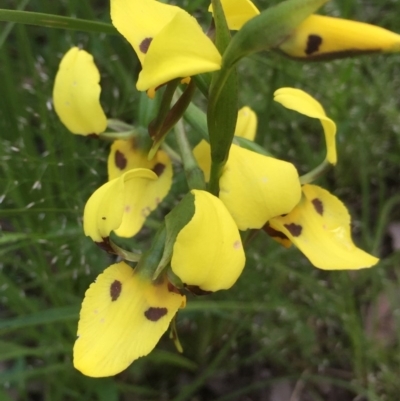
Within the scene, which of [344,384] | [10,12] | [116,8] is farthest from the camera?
[344,384]

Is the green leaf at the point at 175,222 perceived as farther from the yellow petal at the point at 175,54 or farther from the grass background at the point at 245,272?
the grass background at the point at 245,272

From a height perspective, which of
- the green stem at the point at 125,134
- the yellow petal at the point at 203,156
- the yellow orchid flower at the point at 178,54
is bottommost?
the green stem at the point at 125,134

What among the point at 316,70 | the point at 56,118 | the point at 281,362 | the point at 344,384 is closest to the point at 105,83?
the point at 56,118

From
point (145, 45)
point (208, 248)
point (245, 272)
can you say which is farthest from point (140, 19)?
point (245, 272)

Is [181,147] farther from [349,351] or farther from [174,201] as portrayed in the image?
[349,351]

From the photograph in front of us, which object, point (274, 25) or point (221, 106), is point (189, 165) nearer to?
point (221, 106)

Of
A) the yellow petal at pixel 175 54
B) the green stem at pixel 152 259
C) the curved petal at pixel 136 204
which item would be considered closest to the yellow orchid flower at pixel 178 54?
the yellow petal at pixel 175 54
